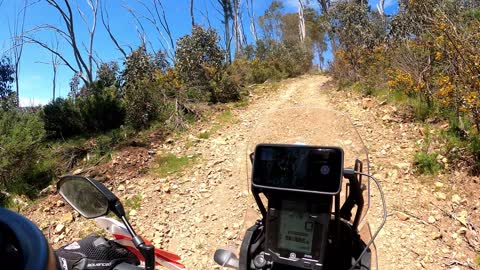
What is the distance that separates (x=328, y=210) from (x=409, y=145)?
160 inches

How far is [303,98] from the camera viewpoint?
873 centimetres

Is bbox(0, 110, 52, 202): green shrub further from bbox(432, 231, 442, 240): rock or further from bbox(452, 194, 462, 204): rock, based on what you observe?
bbox(452, 194, 462, 204): rock

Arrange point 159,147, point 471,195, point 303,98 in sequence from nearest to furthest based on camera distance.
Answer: point 471,195
point 159,147
point 303,98

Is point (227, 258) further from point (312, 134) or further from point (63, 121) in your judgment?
point (63, 121)

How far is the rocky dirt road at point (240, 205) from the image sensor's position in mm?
3402

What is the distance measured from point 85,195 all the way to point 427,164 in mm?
4018

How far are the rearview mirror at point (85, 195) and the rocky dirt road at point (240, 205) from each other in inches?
40.3

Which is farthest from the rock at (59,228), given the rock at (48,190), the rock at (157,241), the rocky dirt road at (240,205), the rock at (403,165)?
the rock at (403,165)

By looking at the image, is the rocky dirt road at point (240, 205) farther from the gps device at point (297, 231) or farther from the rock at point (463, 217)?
the gps device at point (297, 231)

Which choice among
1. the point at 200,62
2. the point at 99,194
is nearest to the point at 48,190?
the point at 99,194

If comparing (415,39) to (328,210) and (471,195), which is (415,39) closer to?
(471,195)

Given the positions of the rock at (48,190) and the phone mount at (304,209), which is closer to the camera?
the phone mount at (304,209)

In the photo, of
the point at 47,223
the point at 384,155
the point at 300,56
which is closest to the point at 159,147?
the point at 47,223

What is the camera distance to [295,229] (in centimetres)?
157
